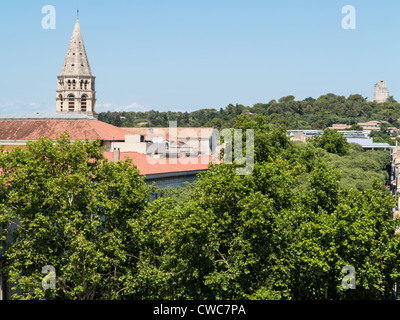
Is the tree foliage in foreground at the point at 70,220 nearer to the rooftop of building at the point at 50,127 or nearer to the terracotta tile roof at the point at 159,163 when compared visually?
the terracotta tile roof at the point at 159,163

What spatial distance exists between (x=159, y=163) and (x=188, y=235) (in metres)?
33.7

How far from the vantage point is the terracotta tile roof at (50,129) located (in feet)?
205

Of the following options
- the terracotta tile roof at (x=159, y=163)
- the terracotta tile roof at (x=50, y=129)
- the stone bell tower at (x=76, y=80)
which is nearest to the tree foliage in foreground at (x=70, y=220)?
the terracotta tile roof at (x=159, y=163)

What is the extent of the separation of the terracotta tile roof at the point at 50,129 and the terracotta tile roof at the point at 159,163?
563 centimetres

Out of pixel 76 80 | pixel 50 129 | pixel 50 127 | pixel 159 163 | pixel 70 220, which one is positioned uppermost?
pixel 76 80

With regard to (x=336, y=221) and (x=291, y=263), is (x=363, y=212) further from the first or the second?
(x=291, y=263)

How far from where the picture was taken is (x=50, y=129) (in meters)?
63.6

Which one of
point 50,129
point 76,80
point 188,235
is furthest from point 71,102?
point 188,235

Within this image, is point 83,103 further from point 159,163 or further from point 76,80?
point 159,163

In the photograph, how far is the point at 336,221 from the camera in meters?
25.8

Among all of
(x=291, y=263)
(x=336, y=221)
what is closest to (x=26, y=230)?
(x=291, y=263)

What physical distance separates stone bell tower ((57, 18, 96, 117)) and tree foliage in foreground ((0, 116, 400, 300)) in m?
81.2
